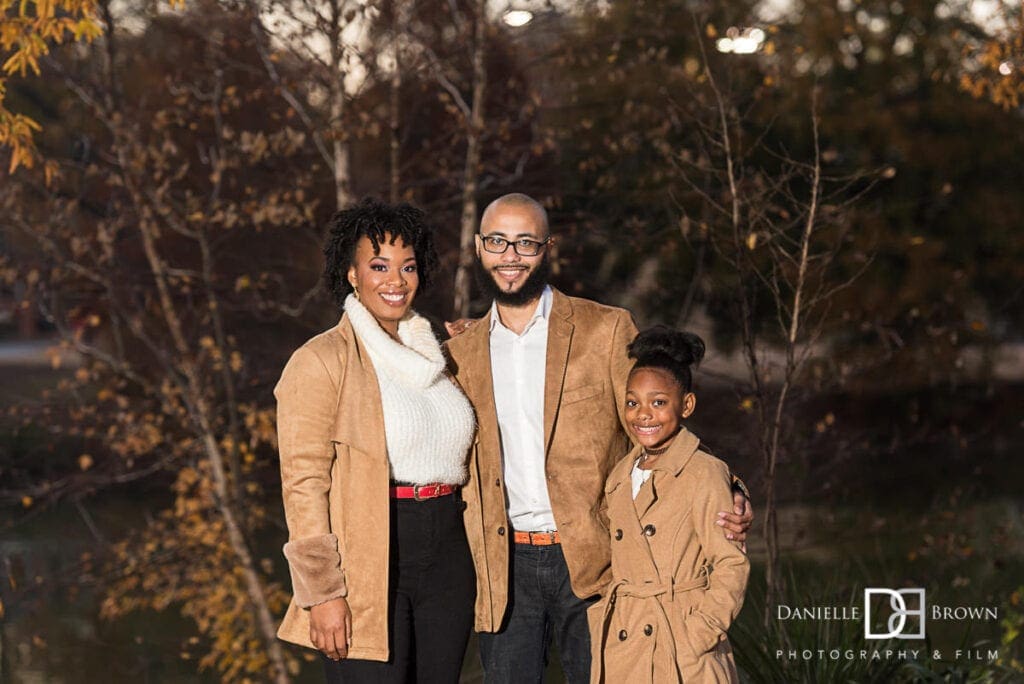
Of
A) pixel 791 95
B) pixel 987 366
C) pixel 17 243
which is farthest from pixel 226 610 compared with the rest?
pixel 987 366

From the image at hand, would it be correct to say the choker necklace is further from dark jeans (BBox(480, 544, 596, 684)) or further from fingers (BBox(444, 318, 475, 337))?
fingers (BBox(444, 318, 475, 337))

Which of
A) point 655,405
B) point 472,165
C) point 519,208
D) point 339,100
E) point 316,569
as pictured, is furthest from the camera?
point 472,165

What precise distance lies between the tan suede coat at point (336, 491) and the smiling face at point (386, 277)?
0.21m

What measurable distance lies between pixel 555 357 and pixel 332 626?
2.95 ft

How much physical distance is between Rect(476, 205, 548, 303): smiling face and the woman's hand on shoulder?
3.02ft

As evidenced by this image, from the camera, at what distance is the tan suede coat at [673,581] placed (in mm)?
3100

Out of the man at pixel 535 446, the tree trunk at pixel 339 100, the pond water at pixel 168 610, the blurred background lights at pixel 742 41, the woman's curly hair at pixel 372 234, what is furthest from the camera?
the pond water at pixel 168 610

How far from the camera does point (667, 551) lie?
317 cm

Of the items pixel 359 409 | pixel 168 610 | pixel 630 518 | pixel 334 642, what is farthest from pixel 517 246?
pixel 168 610

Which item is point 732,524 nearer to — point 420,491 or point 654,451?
point 654,451

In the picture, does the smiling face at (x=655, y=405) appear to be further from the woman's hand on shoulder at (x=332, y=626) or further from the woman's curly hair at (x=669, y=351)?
the woman's hand on shoulder at (x=332, y=626)

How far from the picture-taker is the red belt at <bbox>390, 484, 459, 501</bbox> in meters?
3.09

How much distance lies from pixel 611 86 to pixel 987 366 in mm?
4277

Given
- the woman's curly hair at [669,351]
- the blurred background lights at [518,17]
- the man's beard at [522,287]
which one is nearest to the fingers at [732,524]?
the woman's curly hair at [669,351]
